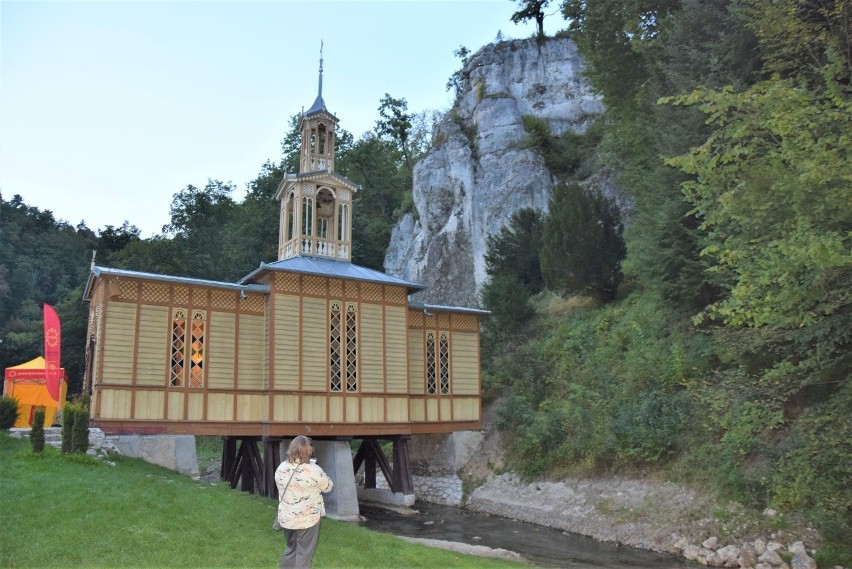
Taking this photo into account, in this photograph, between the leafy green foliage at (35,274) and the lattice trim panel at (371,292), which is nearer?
the lattice trim panel at (371,292)

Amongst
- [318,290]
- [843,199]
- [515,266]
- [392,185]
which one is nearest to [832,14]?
[843,199]

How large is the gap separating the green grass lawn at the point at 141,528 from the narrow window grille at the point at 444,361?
9137mm

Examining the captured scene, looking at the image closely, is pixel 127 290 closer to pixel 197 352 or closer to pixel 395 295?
pixel 197 352

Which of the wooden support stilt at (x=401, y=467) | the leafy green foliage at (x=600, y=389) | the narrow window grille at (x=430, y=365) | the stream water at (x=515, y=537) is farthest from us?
the narrow window grille at (x=430, y=365)

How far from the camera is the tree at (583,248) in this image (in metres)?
26.6

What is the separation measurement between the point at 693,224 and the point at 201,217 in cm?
3407

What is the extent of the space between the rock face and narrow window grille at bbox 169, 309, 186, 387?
20.1 m

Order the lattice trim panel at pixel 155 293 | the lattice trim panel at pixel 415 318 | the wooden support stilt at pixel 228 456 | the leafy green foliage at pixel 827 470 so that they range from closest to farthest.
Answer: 1. the leafy green foliage at pixel 827 470
2. the lattice trim panel at pixel 155 293
3. the lattice trim panel at pixel 415 318
4. the wooden support stilt at pixel 228 456

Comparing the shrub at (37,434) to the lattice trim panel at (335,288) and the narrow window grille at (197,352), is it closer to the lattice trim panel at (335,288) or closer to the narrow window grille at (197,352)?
the narrow window grille at (197,352)

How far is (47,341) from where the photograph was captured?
17.0 metres

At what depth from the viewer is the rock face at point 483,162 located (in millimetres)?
36281

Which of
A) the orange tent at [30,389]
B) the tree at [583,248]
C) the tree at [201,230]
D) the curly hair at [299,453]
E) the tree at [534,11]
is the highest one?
the tree at [534,11]

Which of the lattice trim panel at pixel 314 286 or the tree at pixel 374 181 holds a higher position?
the tree at pixel 374 181

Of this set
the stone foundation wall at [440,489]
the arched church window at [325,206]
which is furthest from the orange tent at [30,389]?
the stone foundation wall at [440,489]
